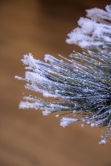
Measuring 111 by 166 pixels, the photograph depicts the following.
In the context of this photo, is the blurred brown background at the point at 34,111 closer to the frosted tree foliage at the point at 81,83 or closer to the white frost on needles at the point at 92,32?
the frosted tree foliage at the point at 81,83

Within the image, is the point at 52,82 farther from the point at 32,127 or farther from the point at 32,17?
the point at 32,17

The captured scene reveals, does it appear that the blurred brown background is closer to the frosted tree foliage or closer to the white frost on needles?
the frosted tree foliage

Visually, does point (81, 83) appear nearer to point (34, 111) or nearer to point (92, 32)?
point (92, 32)

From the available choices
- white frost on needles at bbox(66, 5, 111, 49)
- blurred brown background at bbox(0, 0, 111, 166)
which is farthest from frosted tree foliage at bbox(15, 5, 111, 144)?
blurred brown background at bbox(0, 0, 111, 166)

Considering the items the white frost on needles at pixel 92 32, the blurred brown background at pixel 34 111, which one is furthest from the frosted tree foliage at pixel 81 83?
the blurred brown background at pixel 34 111

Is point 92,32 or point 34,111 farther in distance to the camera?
point 34,111

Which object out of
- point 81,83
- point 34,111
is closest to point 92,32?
point 81,83

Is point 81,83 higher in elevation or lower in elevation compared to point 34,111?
lower
